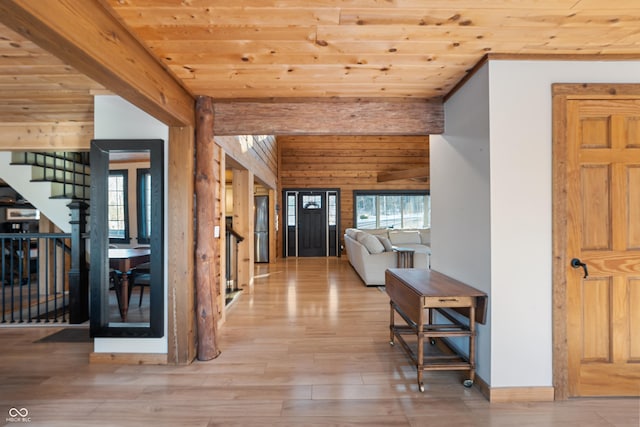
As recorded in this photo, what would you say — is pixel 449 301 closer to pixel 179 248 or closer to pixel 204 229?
pixel 204 229

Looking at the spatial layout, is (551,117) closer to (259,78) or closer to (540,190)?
(540,190)

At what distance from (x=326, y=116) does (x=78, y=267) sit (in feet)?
10.8

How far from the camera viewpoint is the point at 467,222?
236cm

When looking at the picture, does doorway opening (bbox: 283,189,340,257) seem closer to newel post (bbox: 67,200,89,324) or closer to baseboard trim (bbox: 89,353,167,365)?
newel post (bbox: 67,200,89,324)

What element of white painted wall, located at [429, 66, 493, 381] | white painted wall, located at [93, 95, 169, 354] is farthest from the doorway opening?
white painted wall, located at [93, 95, 169, 354]

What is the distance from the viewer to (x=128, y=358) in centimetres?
260

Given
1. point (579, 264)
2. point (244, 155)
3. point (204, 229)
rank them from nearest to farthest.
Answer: point (579, 264) < point (204, 229) < point (244, 155)

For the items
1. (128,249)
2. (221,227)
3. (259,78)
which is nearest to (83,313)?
(128,249)

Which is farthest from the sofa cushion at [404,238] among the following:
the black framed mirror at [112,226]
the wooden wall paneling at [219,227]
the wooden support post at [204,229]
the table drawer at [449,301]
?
the black framed mirror at [112,226]

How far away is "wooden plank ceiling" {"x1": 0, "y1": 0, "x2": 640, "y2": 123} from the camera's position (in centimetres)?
156

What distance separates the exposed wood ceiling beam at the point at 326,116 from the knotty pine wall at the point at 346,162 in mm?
6118

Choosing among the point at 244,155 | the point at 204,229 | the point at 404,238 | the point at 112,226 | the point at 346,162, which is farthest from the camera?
the point at 346,162

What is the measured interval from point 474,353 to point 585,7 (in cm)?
215

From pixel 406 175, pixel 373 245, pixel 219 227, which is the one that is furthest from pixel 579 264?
pixel 406 175
